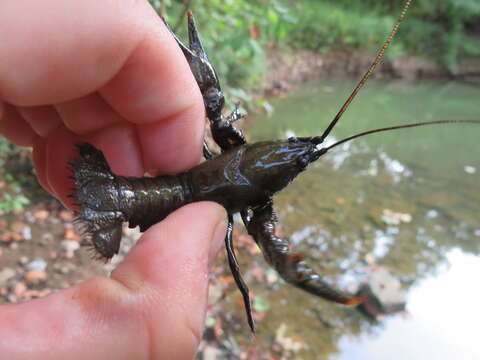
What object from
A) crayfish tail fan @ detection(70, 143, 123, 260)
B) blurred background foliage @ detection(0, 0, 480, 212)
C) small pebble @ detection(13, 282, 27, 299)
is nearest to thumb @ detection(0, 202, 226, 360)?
crayfish tail fan @ detection(70, 143, 123, 260)

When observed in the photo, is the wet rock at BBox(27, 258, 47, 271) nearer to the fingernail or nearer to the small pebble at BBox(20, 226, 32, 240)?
the small pebble at BBox(20, 226, 32, 240)

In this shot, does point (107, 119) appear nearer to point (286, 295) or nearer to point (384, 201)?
point (286, 295)

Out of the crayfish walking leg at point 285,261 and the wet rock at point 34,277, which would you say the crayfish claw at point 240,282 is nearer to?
the crayfish walking leg at point 285,261

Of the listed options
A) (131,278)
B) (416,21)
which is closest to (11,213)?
(131,278)

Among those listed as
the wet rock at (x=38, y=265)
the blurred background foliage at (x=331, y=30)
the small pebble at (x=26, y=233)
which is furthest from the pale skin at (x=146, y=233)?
the blurred background foliage at (x=331, y=30)

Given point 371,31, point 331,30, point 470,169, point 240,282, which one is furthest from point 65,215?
point 371,31

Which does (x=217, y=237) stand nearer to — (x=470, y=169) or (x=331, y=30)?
(x=470, y=169)
